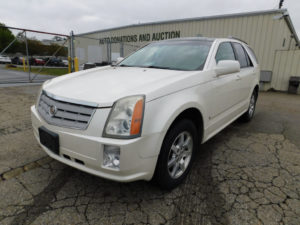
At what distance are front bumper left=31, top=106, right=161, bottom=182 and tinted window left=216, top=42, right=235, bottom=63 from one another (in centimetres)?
179

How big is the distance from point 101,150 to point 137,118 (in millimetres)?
381

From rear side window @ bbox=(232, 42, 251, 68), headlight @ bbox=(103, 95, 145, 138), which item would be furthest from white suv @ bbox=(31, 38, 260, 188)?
rear side window @ bbox=(232, 42, 251, 68)

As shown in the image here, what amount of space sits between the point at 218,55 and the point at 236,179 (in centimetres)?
165

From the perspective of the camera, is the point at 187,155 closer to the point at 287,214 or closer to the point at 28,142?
the point at 287,214

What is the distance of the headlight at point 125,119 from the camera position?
1.62 meters

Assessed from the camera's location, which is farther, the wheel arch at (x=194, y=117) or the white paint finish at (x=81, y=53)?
the white paint finish at (x=81, y=53)

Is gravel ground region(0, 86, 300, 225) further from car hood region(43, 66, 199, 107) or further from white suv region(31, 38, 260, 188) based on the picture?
car hood region(43, 66, 199, 107)

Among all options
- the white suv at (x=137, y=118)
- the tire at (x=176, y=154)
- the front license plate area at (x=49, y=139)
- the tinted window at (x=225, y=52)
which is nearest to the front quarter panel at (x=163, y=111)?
the white suv at (x=137, y=118)

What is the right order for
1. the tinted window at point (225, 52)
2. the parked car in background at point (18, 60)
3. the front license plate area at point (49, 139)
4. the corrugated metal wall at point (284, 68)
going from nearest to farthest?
the front license plate area at point (49, 139)
the tinted window at point (225, 52)
the corrugated metal wall at point (284, 68)
the parked car in background at point (18, 60)

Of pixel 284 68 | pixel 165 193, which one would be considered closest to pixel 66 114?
pixel 165 193

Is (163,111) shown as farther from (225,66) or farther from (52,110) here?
(225,66)

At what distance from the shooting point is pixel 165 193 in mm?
2109

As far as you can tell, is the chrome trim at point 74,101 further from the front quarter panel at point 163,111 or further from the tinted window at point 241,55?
the tinted window at point 241,55

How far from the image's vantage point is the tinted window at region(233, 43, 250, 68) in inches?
142
